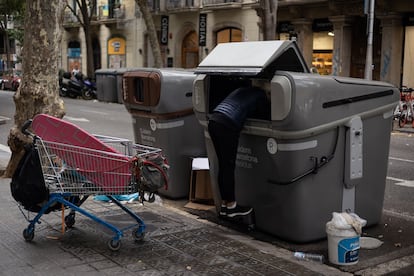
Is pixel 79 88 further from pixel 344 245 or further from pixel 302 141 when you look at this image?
pixel 344 245

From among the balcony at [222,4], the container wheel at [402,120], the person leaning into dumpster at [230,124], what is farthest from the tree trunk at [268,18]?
the person leaning into dumpster at [230,124]

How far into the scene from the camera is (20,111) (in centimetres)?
809

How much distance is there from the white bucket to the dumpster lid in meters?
1.48

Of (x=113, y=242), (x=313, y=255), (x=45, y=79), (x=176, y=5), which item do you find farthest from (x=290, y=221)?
(x=176, y=5)

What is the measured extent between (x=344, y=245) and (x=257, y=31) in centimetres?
2434

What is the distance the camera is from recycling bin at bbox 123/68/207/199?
22.1ft

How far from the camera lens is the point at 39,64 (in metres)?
7.90

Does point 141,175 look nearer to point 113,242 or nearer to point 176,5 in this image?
point 113,242

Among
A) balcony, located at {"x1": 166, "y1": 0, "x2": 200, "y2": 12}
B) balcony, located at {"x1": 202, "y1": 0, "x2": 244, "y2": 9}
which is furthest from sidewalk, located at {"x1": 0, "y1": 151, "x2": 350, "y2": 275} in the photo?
balcony, located at {"x1": 166, "y1": 0, "x2": 200, "y2": 12}

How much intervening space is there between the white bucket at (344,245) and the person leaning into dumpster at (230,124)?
109 centimetres

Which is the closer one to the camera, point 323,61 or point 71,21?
point 323,61

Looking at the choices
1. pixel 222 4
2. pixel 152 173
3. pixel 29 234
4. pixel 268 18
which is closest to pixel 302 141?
pixel 152 173

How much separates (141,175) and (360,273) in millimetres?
1959

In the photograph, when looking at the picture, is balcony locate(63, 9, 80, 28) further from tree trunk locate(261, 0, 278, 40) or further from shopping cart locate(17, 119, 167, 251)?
shopping cart locate(17, 119, 167, 251)
